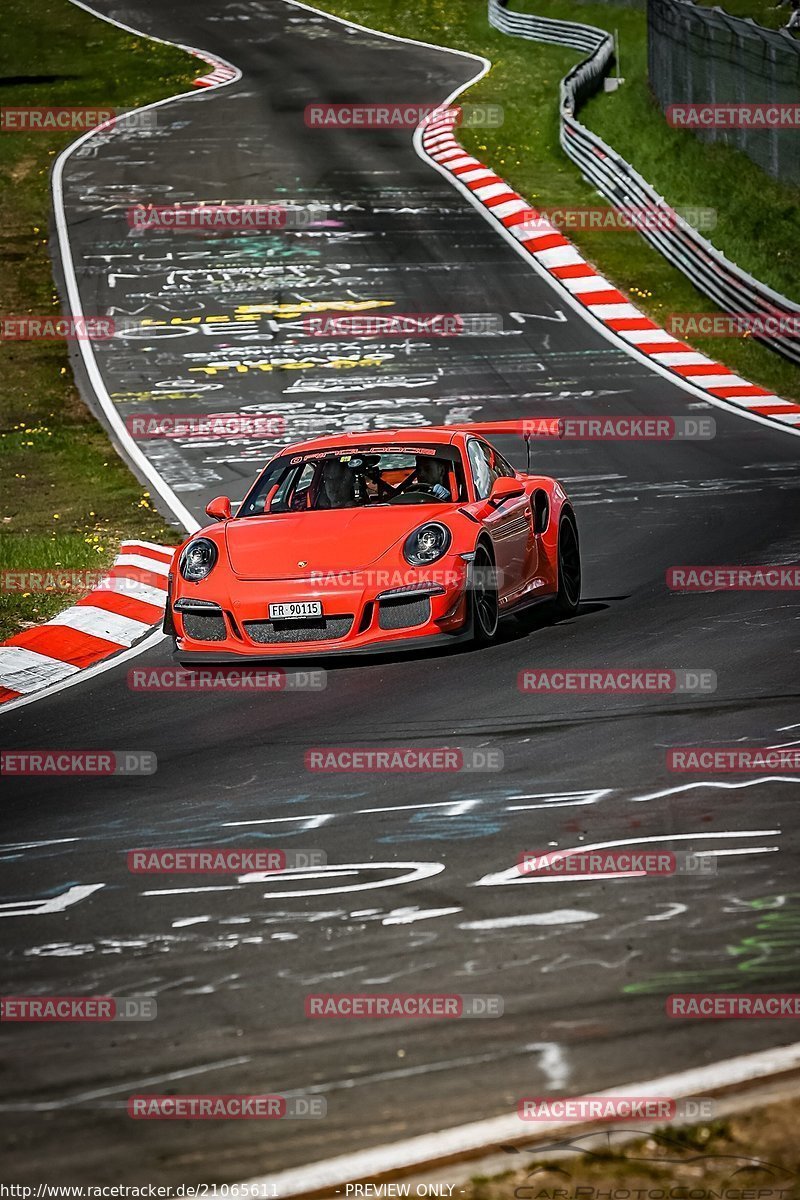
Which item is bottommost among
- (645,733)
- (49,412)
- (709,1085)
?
(49,412)

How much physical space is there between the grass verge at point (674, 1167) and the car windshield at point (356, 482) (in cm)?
709

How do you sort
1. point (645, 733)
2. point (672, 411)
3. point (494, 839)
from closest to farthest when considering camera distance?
point (494, 839) → point (645, 733) → point (672, 411)

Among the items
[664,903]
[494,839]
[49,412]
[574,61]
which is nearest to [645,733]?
[494,839]

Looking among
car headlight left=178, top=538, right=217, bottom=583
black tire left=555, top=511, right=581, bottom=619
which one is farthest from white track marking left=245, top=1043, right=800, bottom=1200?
black tire left=555, top=511, right=581, bottom=619

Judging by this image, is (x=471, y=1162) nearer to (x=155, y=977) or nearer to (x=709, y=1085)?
(x=709, y=1085)

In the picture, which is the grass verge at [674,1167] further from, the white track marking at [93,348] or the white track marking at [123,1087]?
the white track marking at [93,348]

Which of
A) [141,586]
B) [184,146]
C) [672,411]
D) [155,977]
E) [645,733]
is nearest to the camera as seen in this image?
[155,977]

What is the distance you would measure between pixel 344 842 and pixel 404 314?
17814 mm

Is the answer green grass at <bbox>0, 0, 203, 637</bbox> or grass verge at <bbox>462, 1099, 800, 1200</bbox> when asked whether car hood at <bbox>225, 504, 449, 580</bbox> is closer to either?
green grass at <bbox>0, 0, 203, 637</bbox>

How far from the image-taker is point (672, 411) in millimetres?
19703

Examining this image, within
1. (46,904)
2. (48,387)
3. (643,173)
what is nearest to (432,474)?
(46,904)

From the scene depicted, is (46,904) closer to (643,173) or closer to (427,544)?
(427,544)

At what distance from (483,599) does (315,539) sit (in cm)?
99

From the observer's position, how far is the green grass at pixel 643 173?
24.6 meters
